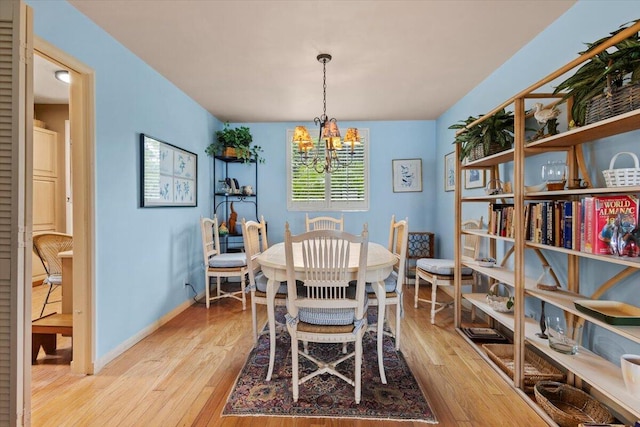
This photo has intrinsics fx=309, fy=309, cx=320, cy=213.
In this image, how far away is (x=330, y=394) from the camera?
6.25 feet

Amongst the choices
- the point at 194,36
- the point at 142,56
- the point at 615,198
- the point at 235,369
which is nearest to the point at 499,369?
the point at 615,198

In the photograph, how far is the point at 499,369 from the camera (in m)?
2.13

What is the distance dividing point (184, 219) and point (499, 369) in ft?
10.7

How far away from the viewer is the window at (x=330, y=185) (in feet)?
15.1

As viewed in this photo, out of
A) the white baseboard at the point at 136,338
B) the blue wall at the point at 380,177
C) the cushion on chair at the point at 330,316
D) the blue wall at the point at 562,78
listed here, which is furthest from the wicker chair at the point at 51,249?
the blue wall at the point at 562,78

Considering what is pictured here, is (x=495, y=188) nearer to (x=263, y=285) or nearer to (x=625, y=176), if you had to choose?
(x=625, y=176)

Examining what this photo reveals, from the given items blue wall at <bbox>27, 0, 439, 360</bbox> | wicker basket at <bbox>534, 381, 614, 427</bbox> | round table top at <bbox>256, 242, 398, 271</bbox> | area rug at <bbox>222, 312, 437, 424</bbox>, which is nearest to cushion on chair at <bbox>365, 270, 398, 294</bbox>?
round table top at <bbox>256, 242, 398, 271</bbox>

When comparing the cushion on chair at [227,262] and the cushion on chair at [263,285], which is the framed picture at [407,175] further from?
the cushion on chair at [263,285]

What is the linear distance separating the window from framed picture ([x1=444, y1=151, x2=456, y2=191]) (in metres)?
1.08

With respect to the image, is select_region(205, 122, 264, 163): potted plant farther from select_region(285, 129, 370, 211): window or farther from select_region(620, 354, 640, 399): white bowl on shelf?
select_region(620, 354, 640, 399): white bowl on shelf

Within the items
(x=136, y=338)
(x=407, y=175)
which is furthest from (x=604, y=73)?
(x=136, y=338)

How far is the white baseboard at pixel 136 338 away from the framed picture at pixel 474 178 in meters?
3.47

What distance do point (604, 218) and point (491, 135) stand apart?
116cm

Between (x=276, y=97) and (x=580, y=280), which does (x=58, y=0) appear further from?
(x=580, y=280)
